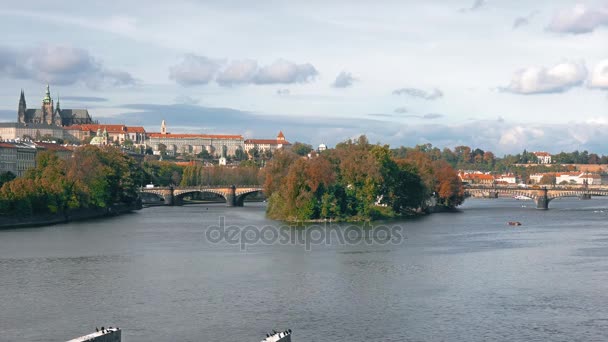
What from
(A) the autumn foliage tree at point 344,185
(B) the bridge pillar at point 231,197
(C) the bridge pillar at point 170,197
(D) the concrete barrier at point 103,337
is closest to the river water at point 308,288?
(D) the concrete barrier at point 103,337

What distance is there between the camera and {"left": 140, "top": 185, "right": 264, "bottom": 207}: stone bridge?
344ft

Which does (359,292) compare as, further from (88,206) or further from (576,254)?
(88,206)

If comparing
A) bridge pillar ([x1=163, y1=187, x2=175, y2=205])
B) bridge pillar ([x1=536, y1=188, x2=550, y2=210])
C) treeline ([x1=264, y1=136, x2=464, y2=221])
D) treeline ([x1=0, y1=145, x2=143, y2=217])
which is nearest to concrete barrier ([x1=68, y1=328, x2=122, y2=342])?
treeline ([x1=0, y1=145, x2=143, y2=217])

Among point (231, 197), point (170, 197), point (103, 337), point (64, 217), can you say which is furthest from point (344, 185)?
point (103, 337)

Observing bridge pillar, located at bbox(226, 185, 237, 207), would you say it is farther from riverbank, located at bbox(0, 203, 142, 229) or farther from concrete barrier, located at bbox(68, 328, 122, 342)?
concrete barrier, located at bbox(68, 328, 122, 342)

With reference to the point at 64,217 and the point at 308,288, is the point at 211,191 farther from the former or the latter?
the point at 308,288

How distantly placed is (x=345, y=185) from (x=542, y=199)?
126ft

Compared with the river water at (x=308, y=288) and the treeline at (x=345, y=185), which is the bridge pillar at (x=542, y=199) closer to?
the treeline at (x=345, y=185)

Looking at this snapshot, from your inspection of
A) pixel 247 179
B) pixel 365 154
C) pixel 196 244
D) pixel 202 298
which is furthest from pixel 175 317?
pixel 247 179

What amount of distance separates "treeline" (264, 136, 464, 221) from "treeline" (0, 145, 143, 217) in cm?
1442

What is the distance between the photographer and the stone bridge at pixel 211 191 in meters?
105

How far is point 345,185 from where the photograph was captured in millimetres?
69062

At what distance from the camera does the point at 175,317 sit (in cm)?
2831

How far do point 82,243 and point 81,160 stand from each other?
3020 centimetres
